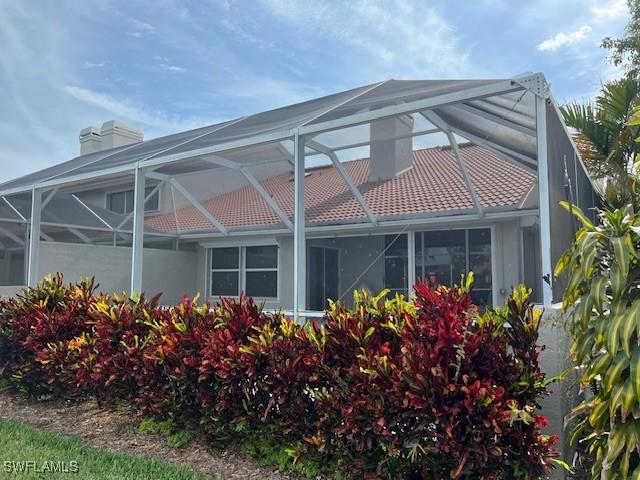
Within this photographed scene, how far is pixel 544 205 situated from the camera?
4.44m

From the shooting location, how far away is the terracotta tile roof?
1116cm

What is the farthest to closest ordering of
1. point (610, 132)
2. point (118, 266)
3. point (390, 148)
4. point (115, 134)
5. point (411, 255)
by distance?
point (115, 134) < point (118, 266) < point (411, 255) < point (390, 148) < point (610, 132)

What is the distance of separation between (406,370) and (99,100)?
19.4 meters

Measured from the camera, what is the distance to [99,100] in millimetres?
19375

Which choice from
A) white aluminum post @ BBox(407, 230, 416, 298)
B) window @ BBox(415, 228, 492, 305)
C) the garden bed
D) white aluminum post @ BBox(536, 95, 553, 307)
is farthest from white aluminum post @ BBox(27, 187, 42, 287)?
white aluminum post @ BBox(536, 95, 553, 307)

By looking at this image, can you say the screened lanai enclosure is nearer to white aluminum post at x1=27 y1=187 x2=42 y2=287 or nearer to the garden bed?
white aluminum post at x1=27 y1=187 x2=42 y2=287

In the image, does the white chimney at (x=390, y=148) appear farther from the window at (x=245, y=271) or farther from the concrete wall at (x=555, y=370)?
the window at (x=245, y=271)

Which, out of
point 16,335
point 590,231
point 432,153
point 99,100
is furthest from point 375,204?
point 99,100

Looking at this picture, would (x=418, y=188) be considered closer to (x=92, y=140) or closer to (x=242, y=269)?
(x=242, y=269)

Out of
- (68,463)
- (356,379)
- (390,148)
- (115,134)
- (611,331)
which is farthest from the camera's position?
(115,134)

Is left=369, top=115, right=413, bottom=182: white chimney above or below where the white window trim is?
above

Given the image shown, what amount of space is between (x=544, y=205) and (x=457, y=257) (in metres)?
8.36

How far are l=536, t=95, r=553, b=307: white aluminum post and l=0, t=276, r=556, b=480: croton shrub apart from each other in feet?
2.21

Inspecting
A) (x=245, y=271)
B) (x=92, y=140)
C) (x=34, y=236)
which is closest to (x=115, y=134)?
(x=92, y=140)
